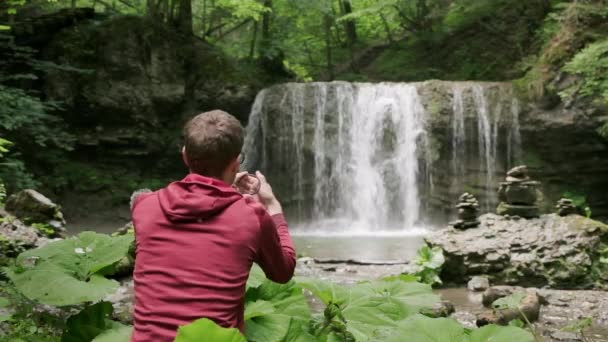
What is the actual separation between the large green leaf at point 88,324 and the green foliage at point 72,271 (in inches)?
4.0

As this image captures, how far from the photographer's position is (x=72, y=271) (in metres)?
2.20

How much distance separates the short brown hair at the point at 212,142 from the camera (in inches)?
72.0

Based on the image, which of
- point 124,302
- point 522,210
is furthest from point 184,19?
point 124,302

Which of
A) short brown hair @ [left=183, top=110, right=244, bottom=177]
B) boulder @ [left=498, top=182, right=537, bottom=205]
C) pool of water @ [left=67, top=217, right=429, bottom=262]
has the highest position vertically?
short brown hair @ [left=183, top=110, right=244, bottom=177]

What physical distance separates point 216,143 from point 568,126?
1405 centimetres

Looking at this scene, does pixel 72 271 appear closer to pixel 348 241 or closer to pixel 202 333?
pixel 202 333

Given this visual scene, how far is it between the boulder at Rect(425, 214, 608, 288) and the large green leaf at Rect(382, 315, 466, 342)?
568 cm

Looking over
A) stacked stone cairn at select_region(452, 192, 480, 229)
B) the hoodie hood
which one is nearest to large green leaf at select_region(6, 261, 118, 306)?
the hoodie hood

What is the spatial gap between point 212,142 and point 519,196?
272 inches

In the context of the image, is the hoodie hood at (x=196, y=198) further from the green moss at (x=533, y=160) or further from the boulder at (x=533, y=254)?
A: the green moss at (x=533, y=160)

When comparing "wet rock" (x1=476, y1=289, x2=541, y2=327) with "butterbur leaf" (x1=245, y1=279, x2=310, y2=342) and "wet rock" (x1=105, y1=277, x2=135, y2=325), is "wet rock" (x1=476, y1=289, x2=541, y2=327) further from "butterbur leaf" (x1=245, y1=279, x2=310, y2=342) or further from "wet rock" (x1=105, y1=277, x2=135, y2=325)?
"butterbur leaf" (x1=245, y1=279, x2=310, y2=342)

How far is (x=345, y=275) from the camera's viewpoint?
7.75 meters

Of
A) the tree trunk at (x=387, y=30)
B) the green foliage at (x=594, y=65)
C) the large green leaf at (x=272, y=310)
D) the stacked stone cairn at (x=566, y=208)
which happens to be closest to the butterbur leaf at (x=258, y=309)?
the large green leaf at (x=272, y=310)

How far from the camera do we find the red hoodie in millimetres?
1697
